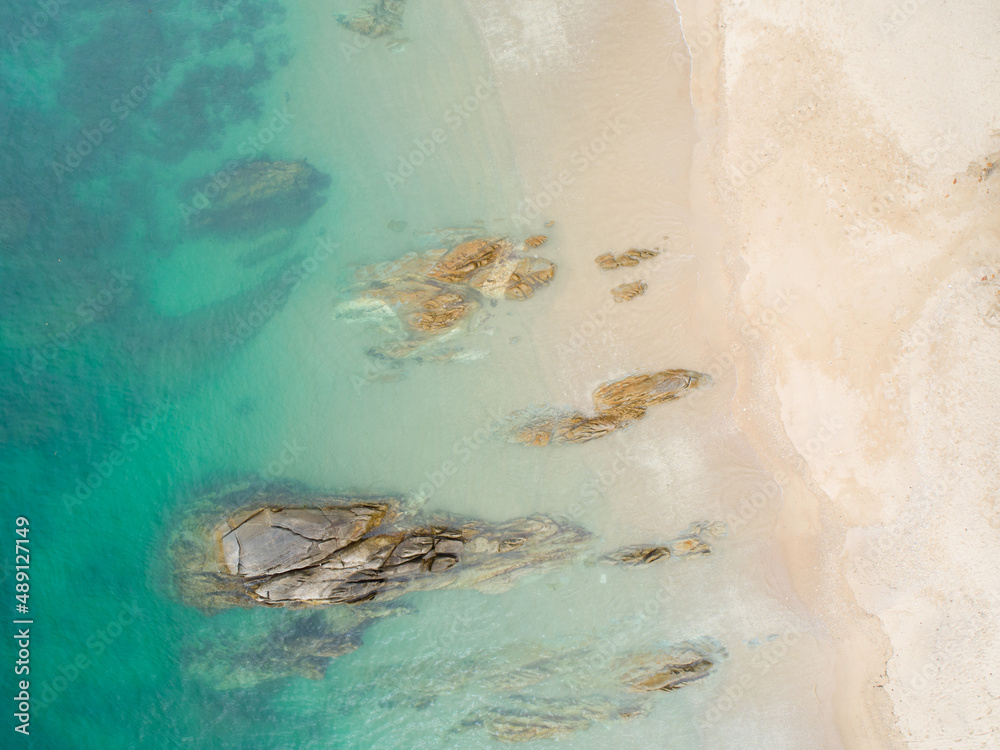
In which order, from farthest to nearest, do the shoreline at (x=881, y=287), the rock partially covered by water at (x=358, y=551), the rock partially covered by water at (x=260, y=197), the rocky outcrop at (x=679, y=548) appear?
the rock partially covered by water at (x=260, y=197)
the rocky outcrop at (x=679, y=548)
the rock partially covered by water at (x=358, y=551)
the shoreline at (x=881, y=287)

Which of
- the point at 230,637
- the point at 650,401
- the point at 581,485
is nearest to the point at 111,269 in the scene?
the point at 230,637

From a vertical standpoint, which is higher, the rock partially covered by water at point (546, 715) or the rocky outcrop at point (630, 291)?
the rocky outcrop at point (630, 291)

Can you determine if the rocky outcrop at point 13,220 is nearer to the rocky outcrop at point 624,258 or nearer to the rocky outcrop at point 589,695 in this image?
the rocky outcrop at point 624,258

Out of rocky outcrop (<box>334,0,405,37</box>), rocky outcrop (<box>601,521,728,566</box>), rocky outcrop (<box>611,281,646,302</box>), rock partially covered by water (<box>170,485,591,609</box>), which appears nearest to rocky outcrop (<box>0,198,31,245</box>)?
rock partially covered by water (<box>170,485,591,609</box>)

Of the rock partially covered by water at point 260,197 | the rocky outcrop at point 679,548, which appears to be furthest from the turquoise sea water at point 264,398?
the rocky outcrop at point 679,548

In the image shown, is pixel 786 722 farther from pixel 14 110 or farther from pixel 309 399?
pixel 14 110

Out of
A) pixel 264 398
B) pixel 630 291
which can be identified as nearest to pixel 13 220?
pixel 264 398

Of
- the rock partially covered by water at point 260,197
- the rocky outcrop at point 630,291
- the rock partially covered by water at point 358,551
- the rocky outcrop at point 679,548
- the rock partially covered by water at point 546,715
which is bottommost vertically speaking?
the rock partially covered by water at point 546,715

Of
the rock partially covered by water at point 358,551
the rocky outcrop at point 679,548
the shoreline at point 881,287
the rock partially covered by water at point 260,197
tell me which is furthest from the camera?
the rock partially covered by water at point 260,197
